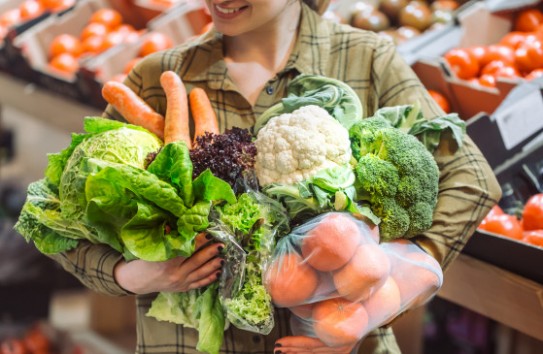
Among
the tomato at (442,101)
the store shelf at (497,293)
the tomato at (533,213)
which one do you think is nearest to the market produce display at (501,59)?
the tomato at (442,101)

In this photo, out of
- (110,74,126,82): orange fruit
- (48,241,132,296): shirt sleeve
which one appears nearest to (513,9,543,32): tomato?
(110,74,126,82): orange fruit

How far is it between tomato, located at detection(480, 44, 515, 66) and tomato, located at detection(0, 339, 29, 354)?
2.14 m

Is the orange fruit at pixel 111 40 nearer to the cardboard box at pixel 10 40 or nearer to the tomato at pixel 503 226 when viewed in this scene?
the cardboard box at pixel 10 40

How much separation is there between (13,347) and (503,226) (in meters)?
2.20

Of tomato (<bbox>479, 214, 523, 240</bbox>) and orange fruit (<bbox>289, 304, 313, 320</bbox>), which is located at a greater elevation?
orange fruit (<bbox>289, 304, 313, 320</bbox>)

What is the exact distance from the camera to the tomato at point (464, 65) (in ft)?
8.56

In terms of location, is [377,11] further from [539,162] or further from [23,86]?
[23,86]

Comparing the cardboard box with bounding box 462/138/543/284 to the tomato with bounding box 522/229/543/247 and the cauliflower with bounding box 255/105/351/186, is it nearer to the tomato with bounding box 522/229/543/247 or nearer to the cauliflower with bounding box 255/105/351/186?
the tomato with bounding box 522/229/543/247

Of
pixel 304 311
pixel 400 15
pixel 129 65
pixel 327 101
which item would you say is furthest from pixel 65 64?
pixel 304 311

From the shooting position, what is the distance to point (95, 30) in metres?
3.29

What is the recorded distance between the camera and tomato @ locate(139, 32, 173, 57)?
9.66 ft

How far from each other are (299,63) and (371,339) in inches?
23.4

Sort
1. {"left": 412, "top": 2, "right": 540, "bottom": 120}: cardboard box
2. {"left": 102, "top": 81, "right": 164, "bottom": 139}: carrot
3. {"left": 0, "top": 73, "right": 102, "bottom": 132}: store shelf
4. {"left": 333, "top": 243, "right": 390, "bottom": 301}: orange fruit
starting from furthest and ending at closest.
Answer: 1. {"left": 0, "top": 73, "right": 102, "bottom": 132}: store shelf
2. {"left": 412, "top": 2, "right": 540, "bottom": 120}: cardboard box
3. {"left": 102, "top": 81, "right": 164, "bottom": 139}: carrot
4. {"left": 333, "top": 243, "right": 390, "bottom": 301}: orange fruit

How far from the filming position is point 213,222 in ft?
4.45
